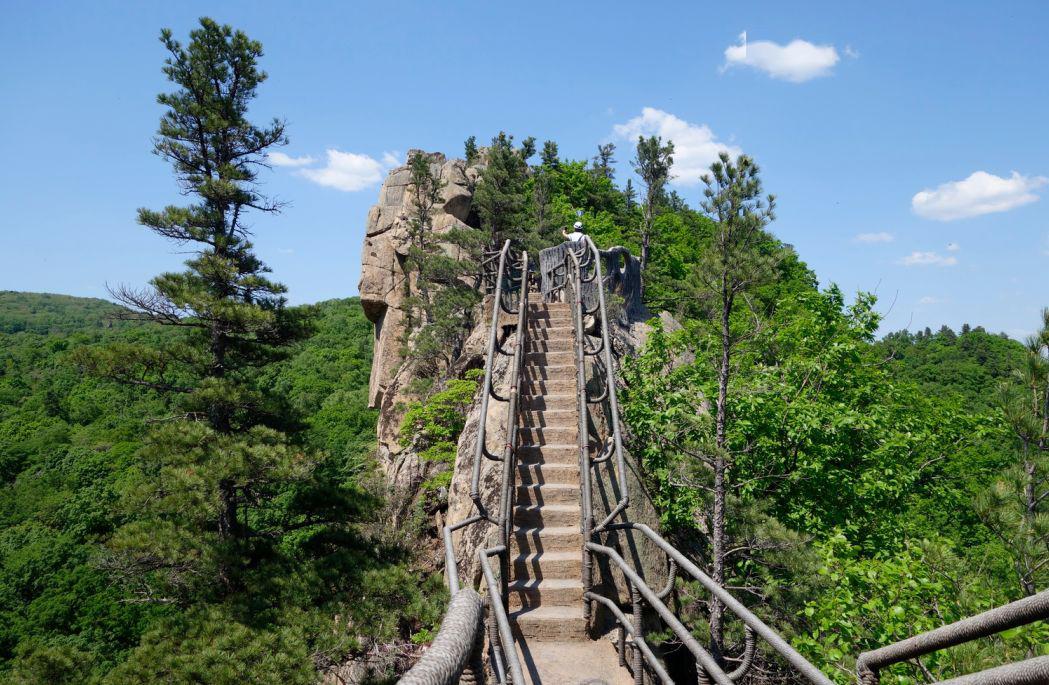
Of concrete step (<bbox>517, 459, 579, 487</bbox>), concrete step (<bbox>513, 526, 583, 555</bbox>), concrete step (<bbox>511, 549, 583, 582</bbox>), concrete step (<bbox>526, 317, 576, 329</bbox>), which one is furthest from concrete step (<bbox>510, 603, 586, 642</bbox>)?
concrete step (<bbox>526, 317, 576, 329</bbox>)

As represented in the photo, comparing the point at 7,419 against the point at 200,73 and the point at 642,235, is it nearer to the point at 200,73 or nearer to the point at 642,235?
Result: the point at 200,73

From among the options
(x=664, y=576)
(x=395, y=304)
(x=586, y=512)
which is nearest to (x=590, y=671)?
(x=586, y=512)

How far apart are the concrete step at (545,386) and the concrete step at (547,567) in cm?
219

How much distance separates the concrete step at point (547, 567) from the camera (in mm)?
4695

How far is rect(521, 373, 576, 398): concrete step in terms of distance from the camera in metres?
6.71

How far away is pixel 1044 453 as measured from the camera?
5.39m

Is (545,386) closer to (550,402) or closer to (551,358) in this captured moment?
(550,402)

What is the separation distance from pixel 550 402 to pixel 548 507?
150cm

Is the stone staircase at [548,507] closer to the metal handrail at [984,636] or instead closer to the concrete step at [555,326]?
the concrete step at [555,326]

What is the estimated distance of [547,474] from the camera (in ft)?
18.3

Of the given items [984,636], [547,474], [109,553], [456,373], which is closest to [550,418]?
[547,474]

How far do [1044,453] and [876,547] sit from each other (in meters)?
3.07

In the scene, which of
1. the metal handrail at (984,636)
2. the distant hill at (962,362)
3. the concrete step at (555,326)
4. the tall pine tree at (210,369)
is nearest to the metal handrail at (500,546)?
the concrete step at (555,326)

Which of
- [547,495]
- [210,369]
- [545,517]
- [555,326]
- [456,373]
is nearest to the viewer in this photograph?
[545,517]
